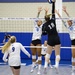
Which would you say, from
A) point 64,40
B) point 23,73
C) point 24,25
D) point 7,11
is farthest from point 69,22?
point 7,11

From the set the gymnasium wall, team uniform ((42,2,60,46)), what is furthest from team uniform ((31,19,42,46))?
the gymnasium wall

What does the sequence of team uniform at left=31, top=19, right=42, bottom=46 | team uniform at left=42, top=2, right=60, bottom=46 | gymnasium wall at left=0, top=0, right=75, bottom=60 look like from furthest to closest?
1. gymnasium wall at left=0, top=0, right=75, bottom=60
2. team uniform at left=31, top=19, right=42, bottom=46
3. team uniform at left=42, top=2, right=60, bottom=46

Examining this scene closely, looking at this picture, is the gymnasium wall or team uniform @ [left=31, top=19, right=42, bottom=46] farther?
the gymnasium wall

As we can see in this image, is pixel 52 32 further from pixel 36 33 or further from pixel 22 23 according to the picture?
pixel 22 23

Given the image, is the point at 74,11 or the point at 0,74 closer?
the point at 0,74

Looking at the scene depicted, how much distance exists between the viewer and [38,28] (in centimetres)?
779

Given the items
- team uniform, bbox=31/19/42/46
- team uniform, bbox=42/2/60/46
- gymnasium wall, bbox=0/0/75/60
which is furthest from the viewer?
gymnasium wall, bbox=0/0/75/60

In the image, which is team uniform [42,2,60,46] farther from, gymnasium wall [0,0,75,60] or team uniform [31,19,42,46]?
gymnasium wall [0,0,75,60]

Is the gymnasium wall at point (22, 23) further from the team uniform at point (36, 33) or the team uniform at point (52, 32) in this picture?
the team uniform at point (52, 32)

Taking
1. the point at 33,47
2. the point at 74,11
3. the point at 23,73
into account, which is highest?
the point at 74,11

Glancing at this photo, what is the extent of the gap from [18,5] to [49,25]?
315 inches

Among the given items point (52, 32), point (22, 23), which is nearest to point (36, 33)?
point (52, 32)

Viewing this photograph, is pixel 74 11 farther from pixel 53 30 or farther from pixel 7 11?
pixel 53 30

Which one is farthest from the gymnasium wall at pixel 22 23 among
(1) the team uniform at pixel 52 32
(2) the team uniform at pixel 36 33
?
(1) the team uniform at pixel 52 32
